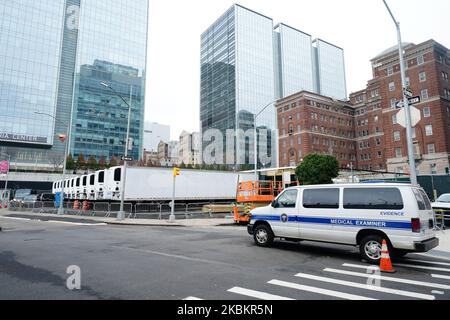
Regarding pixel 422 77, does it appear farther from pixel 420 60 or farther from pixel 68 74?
pixel 68 74

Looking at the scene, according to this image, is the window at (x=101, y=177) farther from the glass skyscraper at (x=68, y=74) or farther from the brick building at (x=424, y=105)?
the glass skyscraper at (x=68, y=74)

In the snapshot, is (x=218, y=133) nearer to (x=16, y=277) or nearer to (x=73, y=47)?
(x=73, y=47)

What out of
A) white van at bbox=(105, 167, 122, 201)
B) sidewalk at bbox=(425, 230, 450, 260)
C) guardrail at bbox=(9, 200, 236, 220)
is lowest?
sidewalk at bbox=(425, 230, 450, 260)

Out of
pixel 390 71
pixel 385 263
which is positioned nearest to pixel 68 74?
pixel 390 71

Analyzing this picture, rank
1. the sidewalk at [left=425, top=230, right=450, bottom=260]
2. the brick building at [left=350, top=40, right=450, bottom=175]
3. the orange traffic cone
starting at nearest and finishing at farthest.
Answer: the orange traffic cone, the sidewalk at [left=425, top=230, right=450, bottom=260], the brick building at [left=350, top=40, right=450, bottom=175]

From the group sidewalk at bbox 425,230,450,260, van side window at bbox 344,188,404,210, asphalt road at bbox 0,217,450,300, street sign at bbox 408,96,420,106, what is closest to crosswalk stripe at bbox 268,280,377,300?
asphalt road at bbox 0,217,450,300

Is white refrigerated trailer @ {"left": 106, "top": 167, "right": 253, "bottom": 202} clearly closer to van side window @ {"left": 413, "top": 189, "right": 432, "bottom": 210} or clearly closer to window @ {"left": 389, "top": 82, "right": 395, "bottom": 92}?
van side window @ {"left": 413, "top": 189, "right": 432, "bottom": 210}

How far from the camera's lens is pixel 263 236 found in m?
10.1

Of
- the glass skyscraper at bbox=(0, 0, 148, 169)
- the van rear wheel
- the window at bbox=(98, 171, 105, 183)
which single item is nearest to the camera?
the van rear wheel

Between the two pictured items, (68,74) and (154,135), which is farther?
(154,135)

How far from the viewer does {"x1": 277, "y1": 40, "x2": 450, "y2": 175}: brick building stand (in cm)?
5184

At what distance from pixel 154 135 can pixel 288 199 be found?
182426 millimetres
